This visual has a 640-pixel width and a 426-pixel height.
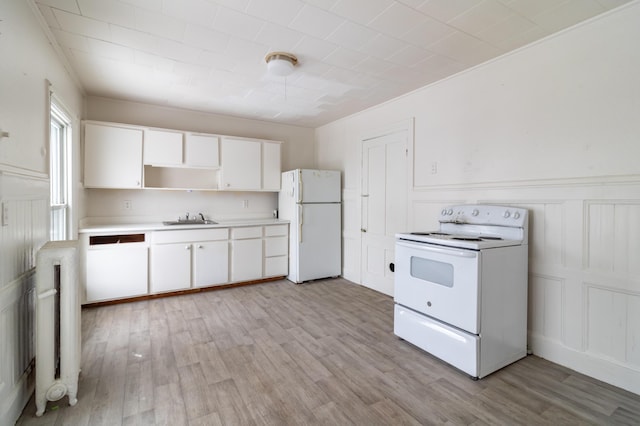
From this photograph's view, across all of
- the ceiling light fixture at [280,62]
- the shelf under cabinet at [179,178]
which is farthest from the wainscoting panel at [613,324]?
the shelf under cabinet at [179,178]

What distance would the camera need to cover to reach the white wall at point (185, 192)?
149 inches

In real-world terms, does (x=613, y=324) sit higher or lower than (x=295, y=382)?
higher

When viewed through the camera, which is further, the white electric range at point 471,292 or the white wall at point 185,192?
the white wall at point 185,192

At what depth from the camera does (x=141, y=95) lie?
11.9ft

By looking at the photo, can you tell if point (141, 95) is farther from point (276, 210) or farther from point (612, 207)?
point (612, 207)

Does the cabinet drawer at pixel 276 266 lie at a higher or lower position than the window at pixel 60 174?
lower

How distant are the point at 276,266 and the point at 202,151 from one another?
1.93 meters

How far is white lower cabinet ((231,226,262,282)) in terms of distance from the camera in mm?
4082

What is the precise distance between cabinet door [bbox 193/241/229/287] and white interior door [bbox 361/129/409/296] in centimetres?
190

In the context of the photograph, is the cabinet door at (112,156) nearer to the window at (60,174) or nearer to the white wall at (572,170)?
the window at (60,174)

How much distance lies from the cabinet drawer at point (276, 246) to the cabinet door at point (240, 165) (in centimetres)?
83

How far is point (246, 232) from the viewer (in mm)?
4156

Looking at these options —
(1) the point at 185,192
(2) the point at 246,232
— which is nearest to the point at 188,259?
(2) the point at 246,232

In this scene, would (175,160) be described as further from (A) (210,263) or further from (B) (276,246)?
(B) (276,246)
